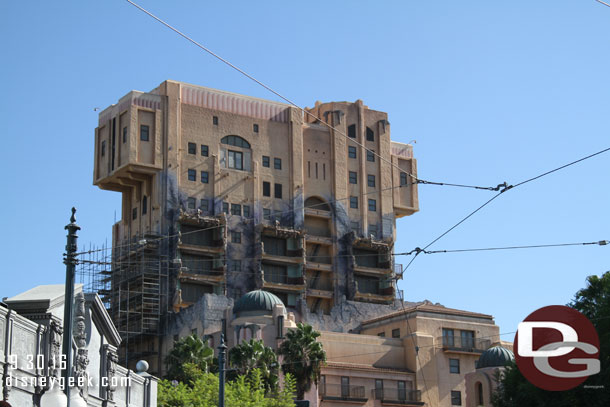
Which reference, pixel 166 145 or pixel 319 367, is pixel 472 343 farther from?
pixel 166 145

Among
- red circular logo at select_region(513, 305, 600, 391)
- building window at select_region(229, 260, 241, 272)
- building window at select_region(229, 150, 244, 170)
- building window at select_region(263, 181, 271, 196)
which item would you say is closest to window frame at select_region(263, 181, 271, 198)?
building window at select_region(263, 181, 271, 196)

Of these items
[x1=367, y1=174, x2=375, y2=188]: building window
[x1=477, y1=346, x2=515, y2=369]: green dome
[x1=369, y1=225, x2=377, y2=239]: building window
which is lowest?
[x1=477, y1=346, x2=515, y2=369]: green dome

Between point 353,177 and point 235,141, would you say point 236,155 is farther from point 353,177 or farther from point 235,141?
point 353,177

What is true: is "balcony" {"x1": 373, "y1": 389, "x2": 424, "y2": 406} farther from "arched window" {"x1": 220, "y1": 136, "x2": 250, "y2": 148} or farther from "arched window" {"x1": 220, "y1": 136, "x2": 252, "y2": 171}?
"arched window" {"x1": 220, "y1": 136, "x2": 250, "y2": 148}

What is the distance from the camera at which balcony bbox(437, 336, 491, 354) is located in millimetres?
95125

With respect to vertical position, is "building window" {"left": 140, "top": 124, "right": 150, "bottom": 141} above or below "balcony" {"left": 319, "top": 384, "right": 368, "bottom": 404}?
above

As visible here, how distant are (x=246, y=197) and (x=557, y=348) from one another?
242 feet

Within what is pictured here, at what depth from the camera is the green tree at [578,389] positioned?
155ft

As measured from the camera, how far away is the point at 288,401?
68.8 m

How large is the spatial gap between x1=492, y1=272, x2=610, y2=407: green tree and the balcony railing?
109 feet

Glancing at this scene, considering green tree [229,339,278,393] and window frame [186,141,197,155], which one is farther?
window frame [186,141,197,155]

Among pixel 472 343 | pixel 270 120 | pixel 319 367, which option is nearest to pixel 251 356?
pixel 319 367

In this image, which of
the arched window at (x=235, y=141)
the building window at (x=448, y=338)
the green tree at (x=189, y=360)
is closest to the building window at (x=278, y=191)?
the arched window at (x=235, y=141)

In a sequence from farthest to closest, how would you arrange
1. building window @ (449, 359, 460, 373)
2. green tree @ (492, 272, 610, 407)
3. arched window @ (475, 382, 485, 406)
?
building window @ (449, 359, 460, 373) < arched window @ (475, 382, 485, 406) < green tree @ (492, 272, 610, 407)
